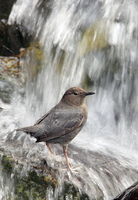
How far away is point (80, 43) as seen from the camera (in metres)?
7.30

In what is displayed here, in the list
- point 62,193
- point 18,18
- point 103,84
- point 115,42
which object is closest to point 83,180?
point 62,193

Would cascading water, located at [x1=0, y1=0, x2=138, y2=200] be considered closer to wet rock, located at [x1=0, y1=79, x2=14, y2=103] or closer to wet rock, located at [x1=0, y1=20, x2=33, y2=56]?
wet rock, located at [x1=0, y1=79, x2=14, y2=103]

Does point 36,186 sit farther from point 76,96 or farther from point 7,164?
point 76,96

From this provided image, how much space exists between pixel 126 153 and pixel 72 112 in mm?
1966

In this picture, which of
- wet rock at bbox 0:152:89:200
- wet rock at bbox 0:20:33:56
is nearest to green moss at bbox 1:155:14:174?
wet rock at bbox 0:152:89:200

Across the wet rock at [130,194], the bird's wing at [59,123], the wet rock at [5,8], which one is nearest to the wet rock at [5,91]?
the wet rock at [5,8]

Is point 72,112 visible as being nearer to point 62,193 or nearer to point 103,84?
point 62,193

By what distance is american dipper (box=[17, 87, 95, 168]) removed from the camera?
4.29 metres

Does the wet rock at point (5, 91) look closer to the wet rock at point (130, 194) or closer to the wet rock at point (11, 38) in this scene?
the wet rock at point (11, 38)

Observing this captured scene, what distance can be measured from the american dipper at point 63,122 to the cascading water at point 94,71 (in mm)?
1341

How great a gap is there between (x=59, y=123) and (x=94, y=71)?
2.92 metres

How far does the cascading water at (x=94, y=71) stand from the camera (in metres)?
6.71

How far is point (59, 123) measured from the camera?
14.6 ft

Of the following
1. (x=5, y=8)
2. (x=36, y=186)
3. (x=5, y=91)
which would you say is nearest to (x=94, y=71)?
(x=5, y=91)
